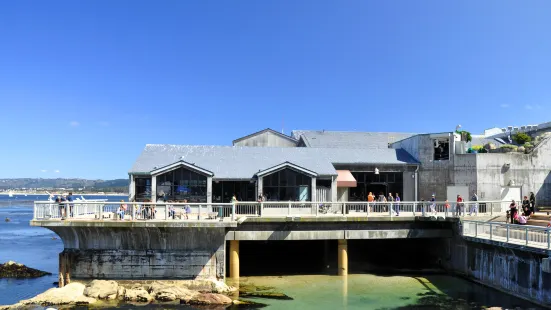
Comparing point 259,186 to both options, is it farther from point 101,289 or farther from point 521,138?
point 521,138

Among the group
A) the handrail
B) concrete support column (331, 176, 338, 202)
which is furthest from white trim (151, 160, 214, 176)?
concrete support column (331, 176, 338, 202)

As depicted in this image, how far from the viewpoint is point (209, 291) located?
21.3 m

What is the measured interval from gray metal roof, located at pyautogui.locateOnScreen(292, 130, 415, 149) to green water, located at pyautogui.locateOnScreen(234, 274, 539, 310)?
51.3ft

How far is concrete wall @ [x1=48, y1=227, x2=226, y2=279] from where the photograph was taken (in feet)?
71.5

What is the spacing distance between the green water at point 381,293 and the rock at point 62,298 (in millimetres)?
7810

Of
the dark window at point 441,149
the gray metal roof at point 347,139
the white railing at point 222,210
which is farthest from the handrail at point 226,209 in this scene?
the gray metal roof at point 347,139

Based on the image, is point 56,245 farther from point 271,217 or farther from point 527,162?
point 527,162

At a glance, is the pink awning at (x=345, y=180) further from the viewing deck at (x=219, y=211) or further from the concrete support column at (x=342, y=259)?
the concrete support column at (x=342, y=259)

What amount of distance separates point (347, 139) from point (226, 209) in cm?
1798

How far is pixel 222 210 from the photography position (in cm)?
2294

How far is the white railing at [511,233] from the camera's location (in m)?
18.7

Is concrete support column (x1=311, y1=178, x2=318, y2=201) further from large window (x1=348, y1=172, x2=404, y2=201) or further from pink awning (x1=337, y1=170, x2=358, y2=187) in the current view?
large window (x1=348, y1=172, x2=404, y2=201)

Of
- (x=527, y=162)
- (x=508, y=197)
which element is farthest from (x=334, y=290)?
(x=527, y=162)

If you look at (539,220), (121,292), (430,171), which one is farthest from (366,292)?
(430,171)
